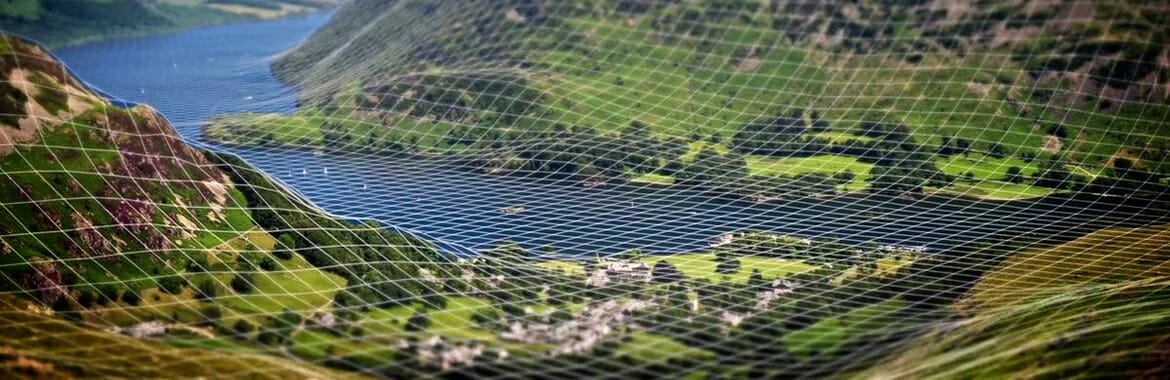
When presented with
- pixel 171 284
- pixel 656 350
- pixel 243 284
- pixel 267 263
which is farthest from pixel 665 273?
pixel 171 284

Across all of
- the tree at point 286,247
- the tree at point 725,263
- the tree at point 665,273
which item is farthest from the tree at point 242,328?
the tree at point 725,263

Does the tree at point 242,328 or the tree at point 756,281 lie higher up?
the tree at point 756,281

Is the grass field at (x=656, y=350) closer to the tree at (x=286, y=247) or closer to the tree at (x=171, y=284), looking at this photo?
the tree at (x=286, y=247)

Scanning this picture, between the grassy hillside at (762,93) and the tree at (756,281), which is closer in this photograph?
the tree at (756,281)

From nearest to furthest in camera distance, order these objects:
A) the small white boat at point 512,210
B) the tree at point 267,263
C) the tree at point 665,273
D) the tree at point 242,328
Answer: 1. the tree at point 242,328
2. the tree at point 267,263
3. the tree at point 665,273
4. the small white boat at point 512,210

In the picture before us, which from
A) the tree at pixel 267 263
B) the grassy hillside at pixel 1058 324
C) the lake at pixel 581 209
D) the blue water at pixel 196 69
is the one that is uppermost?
the blue water at pixel 196 69

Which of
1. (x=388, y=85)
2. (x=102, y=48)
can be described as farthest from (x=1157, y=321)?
(x=102, y=48)
